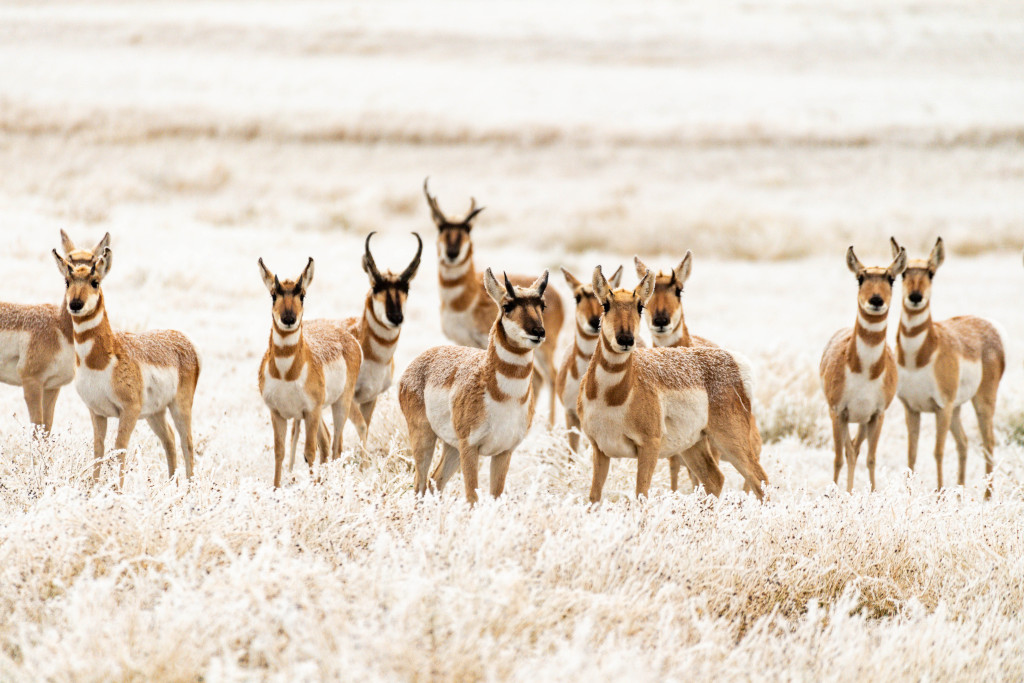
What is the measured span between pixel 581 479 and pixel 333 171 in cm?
2182

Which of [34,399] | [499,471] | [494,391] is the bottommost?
[499,471]

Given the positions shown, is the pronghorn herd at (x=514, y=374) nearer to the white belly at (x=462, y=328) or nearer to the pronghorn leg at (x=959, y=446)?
the pronghorn leg at (x=959, y=446)

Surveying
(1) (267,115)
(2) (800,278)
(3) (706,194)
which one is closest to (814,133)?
(3) (706,194)

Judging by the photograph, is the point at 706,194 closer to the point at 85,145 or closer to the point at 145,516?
the point at 85,145

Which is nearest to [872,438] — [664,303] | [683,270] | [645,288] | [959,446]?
[959,446]

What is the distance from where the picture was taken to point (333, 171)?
1073 inches

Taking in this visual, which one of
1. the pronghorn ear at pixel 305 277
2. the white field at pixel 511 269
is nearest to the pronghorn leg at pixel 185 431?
the white field at pixel 511 269

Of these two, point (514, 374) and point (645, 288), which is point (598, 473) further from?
point (645, 288)

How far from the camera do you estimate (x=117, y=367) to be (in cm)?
609

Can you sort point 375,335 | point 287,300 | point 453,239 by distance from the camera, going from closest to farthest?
point 287,300
point 375,335
point 453,239

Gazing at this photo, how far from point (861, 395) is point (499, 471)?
3010 millimetres

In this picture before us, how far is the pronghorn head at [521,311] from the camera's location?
5273 mm

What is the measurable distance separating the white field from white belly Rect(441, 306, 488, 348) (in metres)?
1.09

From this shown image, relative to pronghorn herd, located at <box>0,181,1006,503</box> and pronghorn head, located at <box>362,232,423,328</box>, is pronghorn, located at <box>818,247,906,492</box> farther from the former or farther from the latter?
pronghorn head, located at <box>362,232,423,328</box>
